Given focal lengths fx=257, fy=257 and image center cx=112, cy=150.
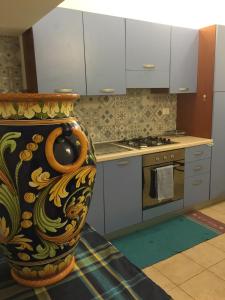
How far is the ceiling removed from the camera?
1.14 metres

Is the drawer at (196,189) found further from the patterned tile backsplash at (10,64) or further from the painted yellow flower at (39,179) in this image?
the painted yellow flower at (39,179)

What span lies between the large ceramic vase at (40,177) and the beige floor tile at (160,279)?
1.39 meters

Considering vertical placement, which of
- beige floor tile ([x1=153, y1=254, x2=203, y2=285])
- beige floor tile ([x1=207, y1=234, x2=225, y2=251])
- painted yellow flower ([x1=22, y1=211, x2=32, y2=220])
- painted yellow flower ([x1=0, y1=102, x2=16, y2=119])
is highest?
painted yellow flower ([x1=0, y1=102, x2=16, y2=119])

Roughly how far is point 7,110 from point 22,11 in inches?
37.6

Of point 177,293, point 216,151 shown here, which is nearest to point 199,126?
point 216,151

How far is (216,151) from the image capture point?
9.91ft

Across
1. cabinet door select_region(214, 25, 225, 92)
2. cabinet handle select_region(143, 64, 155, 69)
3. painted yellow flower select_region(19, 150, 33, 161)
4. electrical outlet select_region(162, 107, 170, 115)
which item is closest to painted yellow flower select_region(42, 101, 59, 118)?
painted yellow flower select_region(19, 150, 33, 161)

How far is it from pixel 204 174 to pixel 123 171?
3.85 feet

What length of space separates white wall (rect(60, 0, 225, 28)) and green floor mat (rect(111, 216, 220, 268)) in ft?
7.28

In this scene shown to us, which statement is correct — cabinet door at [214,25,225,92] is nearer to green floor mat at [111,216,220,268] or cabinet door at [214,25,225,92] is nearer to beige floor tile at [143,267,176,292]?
green floor mat at [111,216,220,268]

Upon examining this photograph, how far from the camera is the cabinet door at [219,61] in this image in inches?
108

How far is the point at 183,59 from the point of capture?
2.80 metres

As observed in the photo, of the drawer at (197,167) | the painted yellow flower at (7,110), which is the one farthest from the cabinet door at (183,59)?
the painted yellow flower at (7,110)

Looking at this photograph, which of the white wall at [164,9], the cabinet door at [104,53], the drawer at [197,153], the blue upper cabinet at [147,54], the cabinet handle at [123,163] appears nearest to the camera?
the cabinet door at [104,53]
